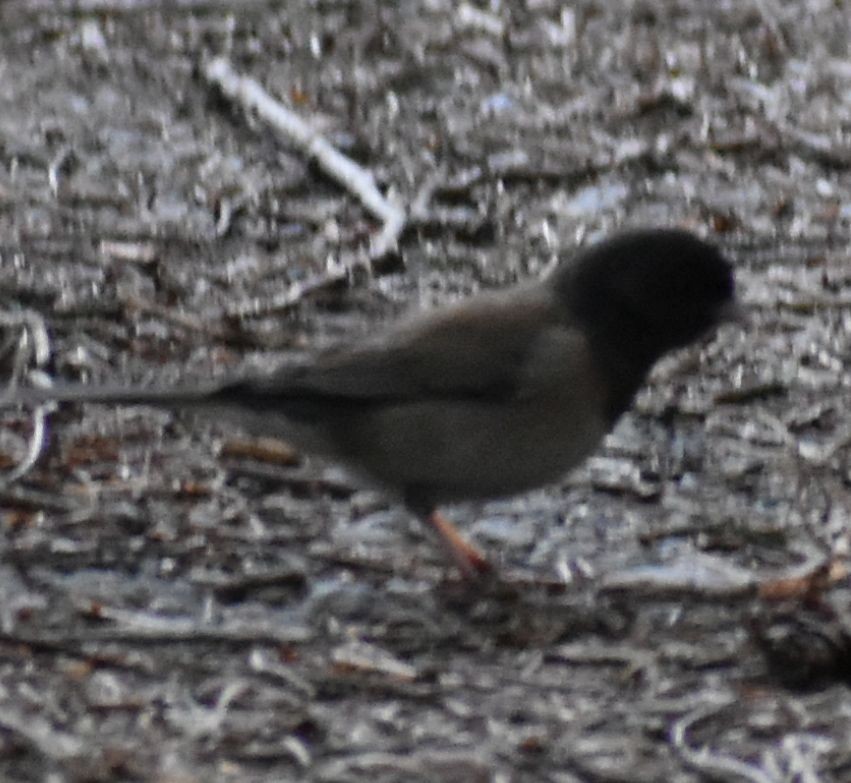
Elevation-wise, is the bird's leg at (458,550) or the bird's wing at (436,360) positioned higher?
the bird's wing at (436,360)

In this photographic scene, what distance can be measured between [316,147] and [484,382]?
3.08 meters

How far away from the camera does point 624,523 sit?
17.6 ft

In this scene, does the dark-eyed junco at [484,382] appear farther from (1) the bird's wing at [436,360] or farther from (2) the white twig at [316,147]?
(2) the white twig at [316,147]

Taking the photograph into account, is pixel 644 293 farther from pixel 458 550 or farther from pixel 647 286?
pixel 458 550

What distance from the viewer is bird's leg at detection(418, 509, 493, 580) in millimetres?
4992

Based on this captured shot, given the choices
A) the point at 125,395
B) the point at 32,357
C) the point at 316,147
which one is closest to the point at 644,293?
the point at 125,395

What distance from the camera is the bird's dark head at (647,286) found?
5.07 m

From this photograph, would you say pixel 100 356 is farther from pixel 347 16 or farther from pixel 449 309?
pixel 347 16

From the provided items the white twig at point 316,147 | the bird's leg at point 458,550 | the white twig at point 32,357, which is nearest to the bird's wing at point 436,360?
the bird's leg at point 458,550

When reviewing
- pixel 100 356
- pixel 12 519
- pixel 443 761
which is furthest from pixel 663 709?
pixel 100 356

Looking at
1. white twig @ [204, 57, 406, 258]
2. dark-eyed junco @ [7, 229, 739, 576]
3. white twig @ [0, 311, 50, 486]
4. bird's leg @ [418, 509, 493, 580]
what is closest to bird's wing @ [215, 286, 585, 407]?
dark-eyed junco @ [7, 229, 739, 576]

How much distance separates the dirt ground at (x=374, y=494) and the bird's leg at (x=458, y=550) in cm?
6

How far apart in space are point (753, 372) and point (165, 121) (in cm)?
299

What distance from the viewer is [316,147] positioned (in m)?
7.81
